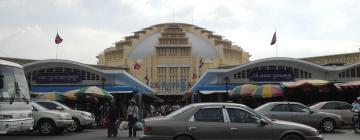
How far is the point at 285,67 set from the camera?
165 ft

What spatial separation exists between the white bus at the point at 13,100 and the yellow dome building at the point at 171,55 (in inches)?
2718

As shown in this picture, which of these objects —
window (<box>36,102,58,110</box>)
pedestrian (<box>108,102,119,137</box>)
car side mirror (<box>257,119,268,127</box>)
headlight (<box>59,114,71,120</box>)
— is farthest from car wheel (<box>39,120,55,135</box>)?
car side mirror (<box>257,119,268,127</box>)

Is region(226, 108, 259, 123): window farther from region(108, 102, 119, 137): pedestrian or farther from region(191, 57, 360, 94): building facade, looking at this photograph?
region(191, 57, 360, 94): building facade

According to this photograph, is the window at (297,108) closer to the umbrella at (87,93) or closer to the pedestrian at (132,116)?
the pedestrian at (132,116)

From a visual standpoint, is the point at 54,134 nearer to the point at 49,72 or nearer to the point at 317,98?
the point at 317,98

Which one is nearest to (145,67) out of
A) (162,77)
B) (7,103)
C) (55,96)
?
(162,77)

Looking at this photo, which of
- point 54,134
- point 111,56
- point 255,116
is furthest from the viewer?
point 111,56

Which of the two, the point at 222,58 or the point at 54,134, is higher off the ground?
the point at 222,58

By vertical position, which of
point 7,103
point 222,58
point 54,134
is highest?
point 222,58

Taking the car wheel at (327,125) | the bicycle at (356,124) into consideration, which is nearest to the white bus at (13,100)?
the car wheel at (327,125)

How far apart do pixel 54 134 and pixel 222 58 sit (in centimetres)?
8007

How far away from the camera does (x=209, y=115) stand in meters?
12.1

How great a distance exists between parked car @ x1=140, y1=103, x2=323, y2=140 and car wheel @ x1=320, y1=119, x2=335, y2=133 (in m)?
8.90

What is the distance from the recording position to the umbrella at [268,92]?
29.4 meters
